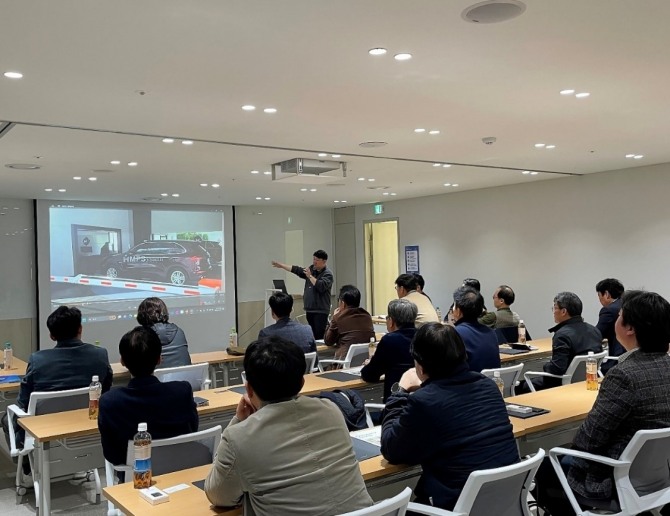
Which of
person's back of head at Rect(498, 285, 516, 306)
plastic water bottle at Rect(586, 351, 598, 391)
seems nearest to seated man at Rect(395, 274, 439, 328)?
person's back of head at Rect(498, 285, 516, 306)

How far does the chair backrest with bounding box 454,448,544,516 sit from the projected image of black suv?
32.2 feet

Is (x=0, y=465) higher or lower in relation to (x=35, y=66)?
lower

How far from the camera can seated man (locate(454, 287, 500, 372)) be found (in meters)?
4.39

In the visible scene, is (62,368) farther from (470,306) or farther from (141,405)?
(470,306)

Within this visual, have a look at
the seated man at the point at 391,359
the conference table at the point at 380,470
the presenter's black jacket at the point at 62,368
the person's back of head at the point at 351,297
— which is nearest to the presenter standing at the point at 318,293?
the person's back of head at the point at 351,297

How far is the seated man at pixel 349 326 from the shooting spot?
6047 mm

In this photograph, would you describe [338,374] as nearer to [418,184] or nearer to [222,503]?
[222,503]

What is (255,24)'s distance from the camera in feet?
9.77

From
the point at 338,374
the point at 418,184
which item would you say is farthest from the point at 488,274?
the point at 338,374

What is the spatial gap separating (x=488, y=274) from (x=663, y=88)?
6.51 m

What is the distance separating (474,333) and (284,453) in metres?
2.76

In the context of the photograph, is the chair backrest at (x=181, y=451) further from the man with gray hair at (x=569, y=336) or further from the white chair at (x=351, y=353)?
the man with gray hair at (x=569, y=336)

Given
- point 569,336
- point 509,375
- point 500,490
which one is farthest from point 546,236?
point 500,490

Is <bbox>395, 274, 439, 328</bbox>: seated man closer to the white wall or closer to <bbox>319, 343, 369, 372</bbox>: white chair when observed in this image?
<bbox>319, 343, 369, 372</bbox>: white chair
